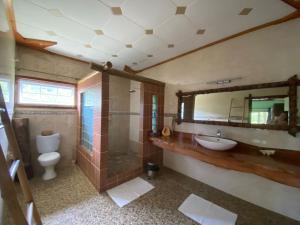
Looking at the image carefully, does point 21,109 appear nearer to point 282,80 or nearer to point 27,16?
point 27,16

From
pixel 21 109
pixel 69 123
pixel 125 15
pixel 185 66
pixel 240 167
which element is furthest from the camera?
pixel 69 123

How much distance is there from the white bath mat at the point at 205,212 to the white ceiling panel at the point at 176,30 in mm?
2411

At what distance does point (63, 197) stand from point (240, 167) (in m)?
2.32

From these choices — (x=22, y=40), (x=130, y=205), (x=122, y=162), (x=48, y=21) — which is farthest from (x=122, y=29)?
(x=122, y=162)

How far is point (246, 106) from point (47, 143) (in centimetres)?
338

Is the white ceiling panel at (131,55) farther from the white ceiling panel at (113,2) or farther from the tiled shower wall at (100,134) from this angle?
the white ceiling panel at (113,2)

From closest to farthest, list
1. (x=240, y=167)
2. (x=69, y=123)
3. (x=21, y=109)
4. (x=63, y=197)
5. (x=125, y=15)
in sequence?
(x=240, y=167) < (x=125, y=15) < (x=63, y=197) < (x=21, y=109) < (x=69, y=123)

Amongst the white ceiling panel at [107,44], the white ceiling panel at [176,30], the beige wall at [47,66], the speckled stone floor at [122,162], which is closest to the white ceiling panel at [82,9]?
the white ceiling panel at [107,44]

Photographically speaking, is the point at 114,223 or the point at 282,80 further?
the point at 282,80

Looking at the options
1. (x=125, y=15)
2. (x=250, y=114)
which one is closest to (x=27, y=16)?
A: (x=125, y=15)

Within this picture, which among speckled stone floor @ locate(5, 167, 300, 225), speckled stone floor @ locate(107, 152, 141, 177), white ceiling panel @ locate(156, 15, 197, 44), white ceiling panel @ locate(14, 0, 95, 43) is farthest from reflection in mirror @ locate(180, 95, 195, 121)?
white ceiling panel @ locate(14, 0, 95, 43)

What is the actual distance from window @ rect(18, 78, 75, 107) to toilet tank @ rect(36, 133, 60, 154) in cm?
65

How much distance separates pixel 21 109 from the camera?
230 cm

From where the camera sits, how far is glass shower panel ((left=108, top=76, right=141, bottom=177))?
3.42 metres
